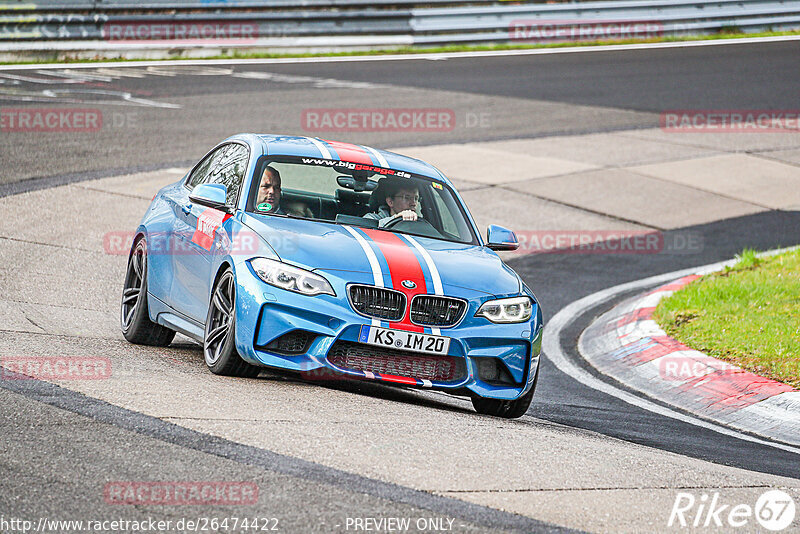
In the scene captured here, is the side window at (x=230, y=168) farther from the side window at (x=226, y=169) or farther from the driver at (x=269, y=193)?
the driver at (x=269, y=193)

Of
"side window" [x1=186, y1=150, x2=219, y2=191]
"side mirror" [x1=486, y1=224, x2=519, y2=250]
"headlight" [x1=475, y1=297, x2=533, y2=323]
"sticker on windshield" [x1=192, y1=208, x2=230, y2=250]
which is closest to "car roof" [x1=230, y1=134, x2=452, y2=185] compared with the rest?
"side window" [x1=186, y1=150, x2=219, y2=191]

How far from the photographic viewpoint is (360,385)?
8.09 metres

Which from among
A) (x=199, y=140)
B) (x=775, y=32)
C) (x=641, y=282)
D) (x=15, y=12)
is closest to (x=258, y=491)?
(x=641, y=282)

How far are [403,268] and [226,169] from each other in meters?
2.06

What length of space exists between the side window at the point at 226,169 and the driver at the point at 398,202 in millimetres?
940

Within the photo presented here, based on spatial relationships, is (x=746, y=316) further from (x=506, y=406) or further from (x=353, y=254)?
(x=353, y=254)

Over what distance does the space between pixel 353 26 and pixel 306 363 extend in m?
22.5

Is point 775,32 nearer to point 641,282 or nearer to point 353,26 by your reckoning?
point 353,26

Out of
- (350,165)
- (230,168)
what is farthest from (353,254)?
(230,168)

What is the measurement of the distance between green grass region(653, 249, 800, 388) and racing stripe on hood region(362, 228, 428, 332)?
10.1ft

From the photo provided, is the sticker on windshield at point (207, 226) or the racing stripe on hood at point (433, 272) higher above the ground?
the sticker on windshield at point (207, 226)

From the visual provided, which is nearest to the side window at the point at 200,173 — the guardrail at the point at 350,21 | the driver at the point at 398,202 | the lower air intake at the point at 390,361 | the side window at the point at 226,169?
the side window at the point at 226,169

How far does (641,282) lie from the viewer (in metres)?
12.9

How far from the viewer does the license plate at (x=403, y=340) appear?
6.88 meters
